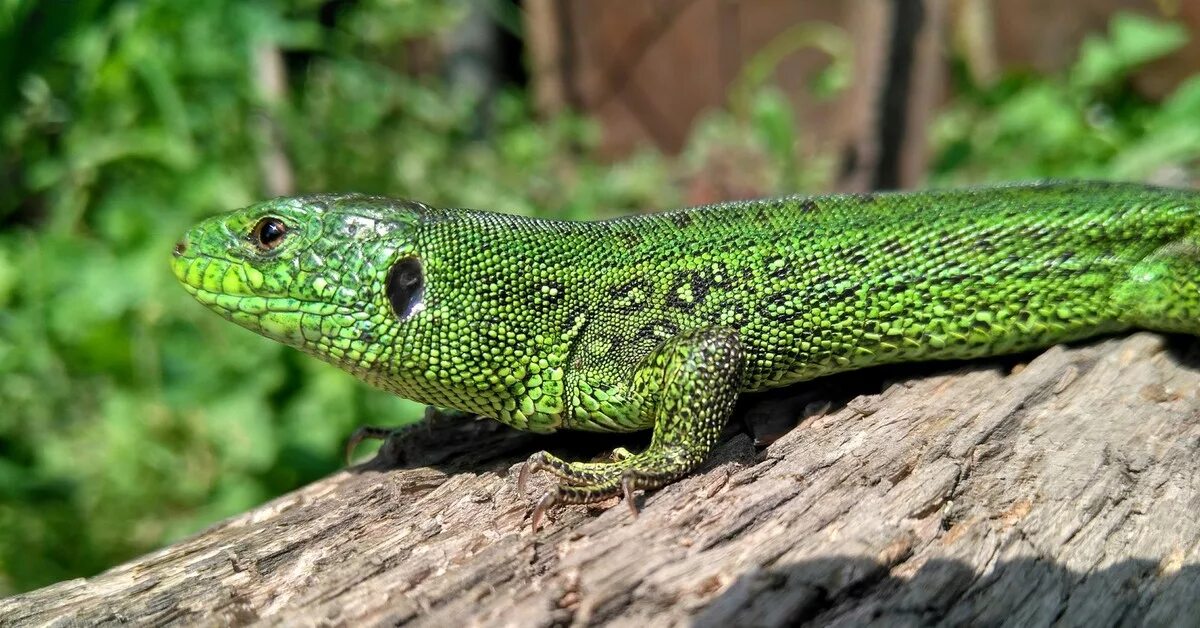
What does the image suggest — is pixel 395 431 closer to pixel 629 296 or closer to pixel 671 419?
pixel 629 296

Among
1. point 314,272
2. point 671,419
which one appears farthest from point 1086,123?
point 314,272

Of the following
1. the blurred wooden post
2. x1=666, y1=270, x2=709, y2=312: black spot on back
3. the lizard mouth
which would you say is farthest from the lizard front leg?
the blurred wooden post

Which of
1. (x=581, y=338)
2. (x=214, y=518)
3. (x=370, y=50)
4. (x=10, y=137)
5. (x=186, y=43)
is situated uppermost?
(x=370, y=50)

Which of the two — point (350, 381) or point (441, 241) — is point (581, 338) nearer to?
point (441, 241)

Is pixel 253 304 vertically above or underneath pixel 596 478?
above

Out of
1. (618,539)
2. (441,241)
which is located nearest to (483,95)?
(441,241)

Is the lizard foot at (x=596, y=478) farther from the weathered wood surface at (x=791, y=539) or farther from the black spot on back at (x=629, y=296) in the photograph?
the black spot on back at (x=629, y=296)
